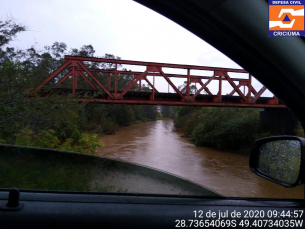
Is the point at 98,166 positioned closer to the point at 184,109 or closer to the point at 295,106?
the point at 295,106

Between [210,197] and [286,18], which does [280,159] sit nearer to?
[210,197]

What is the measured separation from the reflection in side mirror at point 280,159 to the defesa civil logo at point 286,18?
610 mm

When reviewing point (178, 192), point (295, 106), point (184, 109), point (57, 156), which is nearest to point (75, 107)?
point (57, 156)

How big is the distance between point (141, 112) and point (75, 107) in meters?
17.8

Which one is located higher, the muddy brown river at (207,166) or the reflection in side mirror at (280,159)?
the reflection in side mirror at (280,159)

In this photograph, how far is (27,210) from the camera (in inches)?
47.2

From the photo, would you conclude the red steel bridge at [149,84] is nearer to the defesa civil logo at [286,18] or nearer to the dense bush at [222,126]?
the dense bush at [222,126]

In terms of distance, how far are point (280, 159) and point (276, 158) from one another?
2 cm

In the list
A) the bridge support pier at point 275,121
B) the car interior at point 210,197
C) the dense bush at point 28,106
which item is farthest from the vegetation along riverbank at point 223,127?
the car interior at point 210,197

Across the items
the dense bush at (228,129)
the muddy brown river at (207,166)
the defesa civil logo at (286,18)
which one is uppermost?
the defesa civil logo at (286,18)

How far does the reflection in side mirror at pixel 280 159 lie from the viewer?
1370mm

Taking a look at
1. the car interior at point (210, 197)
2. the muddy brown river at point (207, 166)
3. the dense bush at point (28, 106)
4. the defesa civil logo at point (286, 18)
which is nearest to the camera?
the car interior at point (210, 197)

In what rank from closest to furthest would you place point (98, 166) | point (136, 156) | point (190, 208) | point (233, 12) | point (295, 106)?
point (233, 12), point (190, 208), point (295, 106), point (98, 166), point (136, 156)

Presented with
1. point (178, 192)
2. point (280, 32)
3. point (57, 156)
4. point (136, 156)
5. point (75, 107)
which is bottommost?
point (136, 156)
